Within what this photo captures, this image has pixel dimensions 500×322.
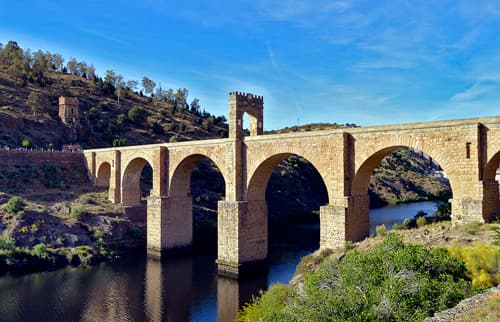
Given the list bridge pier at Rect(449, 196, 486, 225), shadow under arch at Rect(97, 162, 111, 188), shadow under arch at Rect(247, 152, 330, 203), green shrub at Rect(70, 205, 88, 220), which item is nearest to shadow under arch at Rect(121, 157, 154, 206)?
green shrub at Rect(70, 205, 88, 220)

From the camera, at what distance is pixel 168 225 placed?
26.1 metres

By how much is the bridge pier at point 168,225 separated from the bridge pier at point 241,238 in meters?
5.69

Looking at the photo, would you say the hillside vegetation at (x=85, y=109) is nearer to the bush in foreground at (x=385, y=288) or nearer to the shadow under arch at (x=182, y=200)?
the shadow under arch at (x=182, y=200)

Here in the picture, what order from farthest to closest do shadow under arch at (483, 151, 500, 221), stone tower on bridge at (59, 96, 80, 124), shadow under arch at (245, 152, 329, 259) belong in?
stone tower on bridge at (59, 96, 80, 124)
shadow under arch at (245, 152, 329, 259)
shadow under arch at (483, 151, 500, 221)

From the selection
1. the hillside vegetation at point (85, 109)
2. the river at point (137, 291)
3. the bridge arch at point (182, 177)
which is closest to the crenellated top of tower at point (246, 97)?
the bridge arch at point (182, 177)

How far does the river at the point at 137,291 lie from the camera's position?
16406 mm

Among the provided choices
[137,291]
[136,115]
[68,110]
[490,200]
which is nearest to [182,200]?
[137,291]

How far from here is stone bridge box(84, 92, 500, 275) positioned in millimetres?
13594

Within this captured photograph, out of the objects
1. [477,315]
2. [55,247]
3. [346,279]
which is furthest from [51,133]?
[477,315]

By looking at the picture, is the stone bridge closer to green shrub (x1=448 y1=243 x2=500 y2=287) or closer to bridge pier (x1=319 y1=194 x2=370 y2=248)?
bridge pier (x1=319 y1=194 x2=370 y2=248)

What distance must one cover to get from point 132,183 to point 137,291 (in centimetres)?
1357

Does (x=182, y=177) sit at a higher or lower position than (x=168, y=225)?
higher

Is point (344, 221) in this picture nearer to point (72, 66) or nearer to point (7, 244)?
point (7, 244)

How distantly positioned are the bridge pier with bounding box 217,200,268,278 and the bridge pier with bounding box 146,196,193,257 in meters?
5.69
